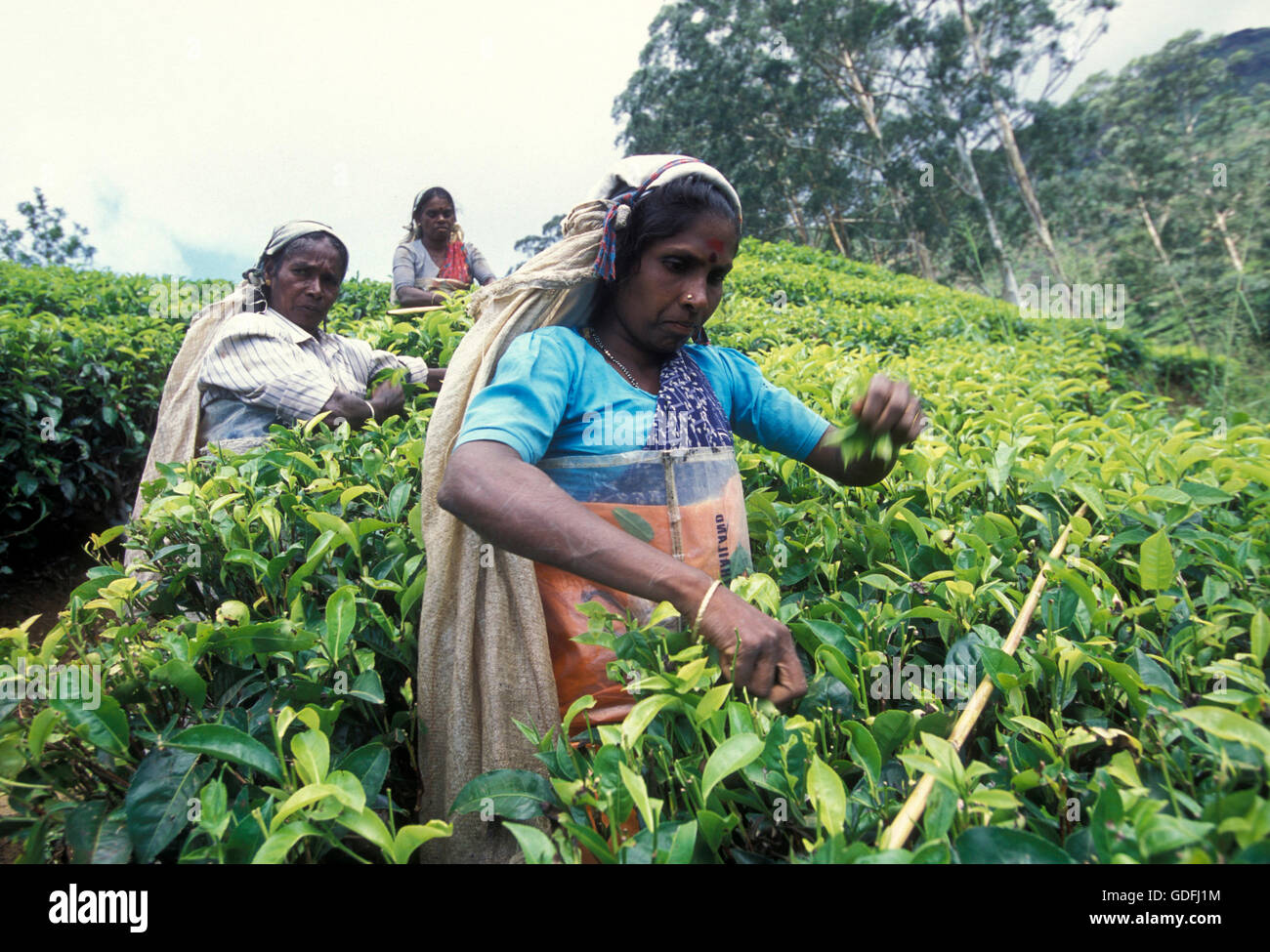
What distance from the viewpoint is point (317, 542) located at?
4.91 ft

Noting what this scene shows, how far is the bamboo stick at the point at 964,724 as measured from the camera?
2.84 ft

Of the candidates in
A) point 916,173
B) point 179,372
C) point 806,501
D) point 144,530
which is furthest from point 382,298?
point 916,173

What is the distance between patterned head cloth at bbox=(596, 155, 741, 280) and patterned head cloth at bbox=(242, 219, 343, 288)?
1.99 meters

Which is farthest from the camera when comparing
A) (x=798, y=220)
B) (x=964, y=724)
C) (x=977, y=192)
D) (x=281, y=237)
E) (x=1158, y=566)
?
(x=798, y=220)

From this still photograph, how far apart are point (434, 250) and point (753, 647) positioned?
4.99m

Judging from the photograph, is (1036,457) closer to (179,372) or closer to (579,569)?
(579,569)

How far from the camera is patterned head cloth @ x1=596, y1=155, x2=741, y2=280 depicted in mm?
1576

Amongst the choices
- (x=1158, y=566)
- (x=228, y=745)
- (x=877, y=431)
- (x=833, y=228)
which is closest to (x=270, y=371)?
(x=228, y=745)

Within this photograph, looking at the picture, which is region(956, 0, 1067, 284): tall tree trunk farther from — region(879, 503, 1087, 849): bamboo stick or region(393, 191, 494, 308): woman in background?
region(879, 503, 1087, 849): bamboo stick

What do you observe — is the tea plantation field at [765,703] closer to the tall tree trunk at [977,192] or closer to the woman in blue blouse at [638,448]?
the woman in blue blouse at [638,448]

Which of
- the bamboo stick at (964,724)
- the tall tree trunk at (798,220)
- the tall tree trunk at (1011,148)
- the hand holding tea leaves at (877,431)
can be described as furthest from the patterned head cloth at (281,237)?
the tall tree trunk at (798,220)

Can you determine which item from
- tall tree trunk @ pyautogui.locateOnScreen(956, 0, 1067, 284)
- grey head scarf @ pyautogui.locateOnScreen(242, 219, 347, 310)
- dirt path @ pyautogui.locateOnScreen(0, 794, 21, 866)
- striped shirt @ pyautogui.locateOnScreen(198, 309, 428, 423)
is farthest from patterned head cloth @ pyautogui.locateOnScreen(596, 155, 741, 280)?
tall tree trunk @ pyautogui.locateOnScreen(956, 0, 1067, 284)

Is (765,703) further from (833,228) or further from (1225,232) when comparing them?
(833,228)

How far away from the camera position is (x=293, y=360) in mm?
2803
